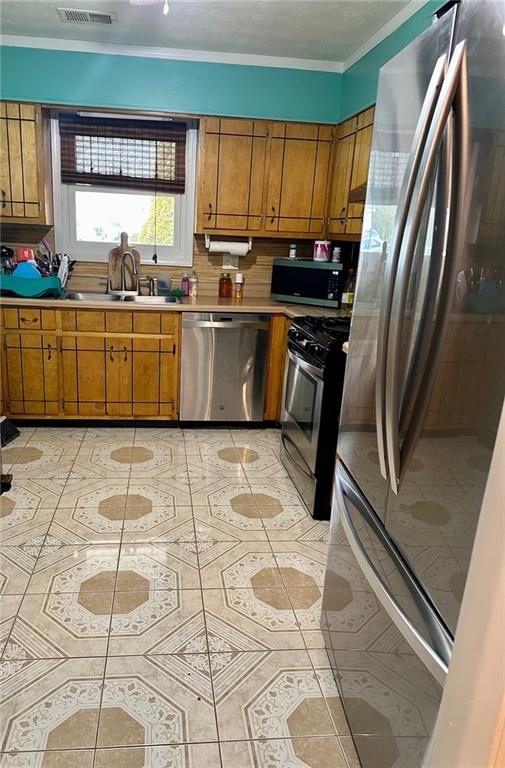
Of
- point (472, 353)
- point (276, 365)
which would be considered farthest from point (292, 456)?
point (472, 353)

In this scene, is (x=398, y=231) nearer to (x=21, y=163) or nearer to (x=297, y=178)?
(x=297, y=178)

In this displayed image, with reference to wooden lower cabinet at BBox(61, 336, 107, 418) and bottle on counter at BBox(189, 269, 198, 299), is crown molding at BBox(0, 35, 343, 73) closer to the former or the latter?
bottle on counter at BBox(189, 269, 198, 299)

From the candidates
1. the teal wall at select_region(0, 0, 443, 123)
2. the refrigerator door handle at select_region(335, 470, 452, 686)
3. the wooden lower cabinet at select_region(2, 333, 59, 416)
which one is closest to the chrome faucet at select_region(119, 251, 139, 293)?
the wooden lower cabinet at select_region(2, 333, 59, 416)

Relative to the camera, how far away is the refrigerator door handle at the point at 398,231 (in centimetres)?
106

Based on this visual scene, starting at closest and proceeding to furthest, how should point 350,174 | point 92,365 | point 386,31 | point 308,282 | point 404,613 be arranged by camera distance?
1. point 404,613
2. point 386,31
3. point 350,174
4. point 92,365
5. point 308,282

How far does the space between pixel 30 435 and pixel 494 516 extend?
11.3 feet

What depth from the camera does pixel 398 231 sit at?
3.82 ft

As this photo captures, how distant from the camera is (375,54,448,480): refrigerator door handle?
3.48 feet

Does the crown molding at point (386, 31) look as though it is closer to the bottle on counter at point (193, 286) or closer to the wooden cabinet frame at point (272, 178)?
the wooden cabinet frame at point (272, 178)

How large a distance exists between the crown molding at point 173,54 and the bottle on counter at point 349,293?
1.46 m

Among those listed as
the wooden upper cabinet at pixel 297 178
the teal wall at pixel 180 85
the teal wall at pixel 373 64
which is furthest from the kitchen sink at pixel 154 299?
the teal wall at pixel 373 64

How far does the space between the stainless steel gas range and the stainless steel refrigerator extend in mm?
1120

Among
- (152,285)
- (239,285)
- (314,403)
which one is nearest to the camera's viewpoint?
(314,403)

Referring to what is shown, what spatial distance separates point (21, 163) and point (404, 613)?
373 centimetres
